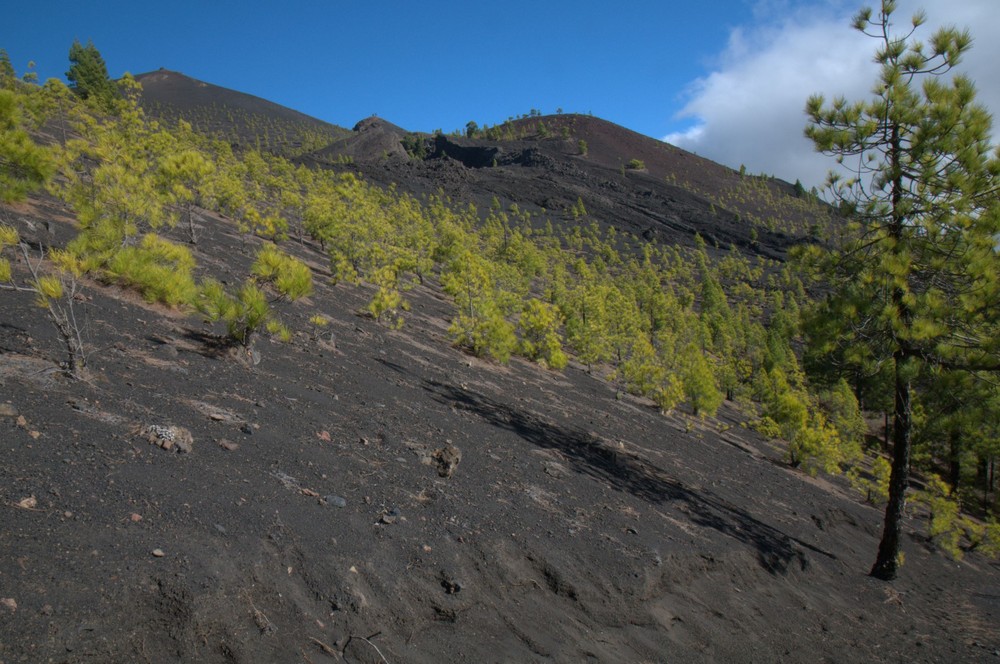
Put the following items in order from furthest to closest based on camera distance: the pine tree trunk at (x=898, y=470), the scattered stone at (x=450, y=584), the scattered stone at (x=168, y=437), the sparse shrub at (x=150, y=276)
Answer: the sparse shrub at (x=150, y=276) → the pine tree trunk at (x=898, y=470) → the scattered stone at (x=168, y=437) → the scattered stone at (x=450, y=584)

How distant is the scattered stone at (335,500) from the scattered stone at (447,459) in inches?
56.7

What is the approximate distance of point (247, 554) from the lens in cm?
355

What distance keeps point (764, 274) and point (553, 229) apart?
33.0 m

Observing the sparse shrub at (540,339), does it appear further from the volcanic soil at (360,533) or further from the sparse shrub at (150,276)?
the sparse shrub at (150,276)

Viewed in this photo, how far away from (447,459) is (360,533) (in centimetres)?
187

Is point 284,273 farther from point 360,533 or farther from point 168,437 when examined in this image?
point 360,533

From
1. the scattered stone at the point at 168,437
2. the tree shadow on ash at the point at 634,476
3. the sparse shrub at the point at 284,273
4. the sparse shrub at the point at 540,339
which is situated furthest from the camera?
the sparse shrub at the point at 540,339

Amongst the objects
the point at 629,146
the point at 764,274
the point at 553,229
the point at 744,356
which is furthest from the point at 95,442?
the point at 629,146

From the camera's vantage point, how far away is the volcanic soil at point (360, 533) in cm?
306

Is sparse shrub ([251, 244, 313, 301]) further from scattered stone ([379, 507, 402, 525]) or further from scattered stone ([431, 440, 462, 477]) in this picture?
scattered stone ([379, 507, 402, 525])

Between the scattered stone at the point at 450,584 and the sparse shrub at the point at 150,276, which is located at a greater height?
the sparse shrub at the point at 150,276

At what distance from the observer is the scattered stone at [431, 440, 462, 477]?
5938 millimetres

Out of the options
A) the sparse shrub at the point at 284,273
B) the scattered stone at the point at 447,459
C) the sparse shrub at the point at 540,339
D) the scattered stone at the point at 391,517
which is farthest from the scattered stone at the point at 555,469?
the sparse shrub at the point at 540,339

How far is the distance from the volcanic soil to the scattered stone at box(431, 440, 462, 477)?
0.13 feet
